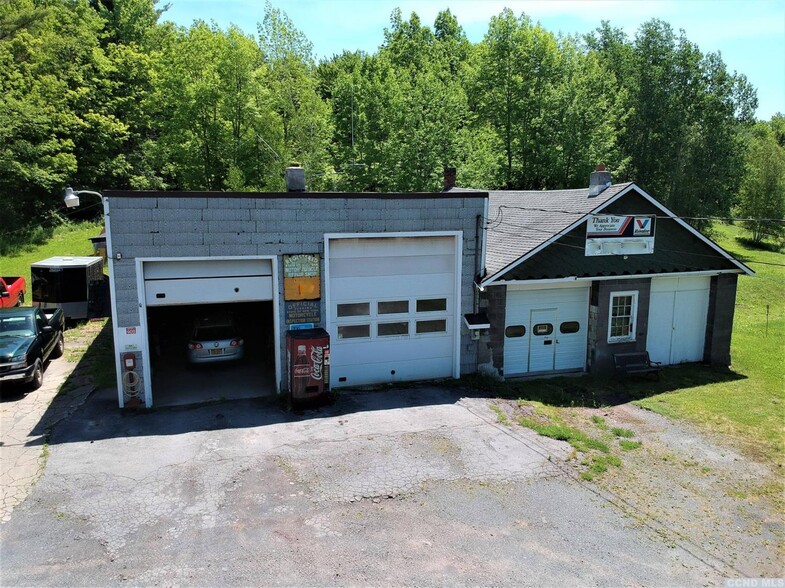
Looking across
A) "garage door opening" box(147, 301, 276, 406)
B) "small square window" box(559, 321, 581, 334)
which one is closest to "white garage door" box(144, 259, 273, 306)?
"garage door opening" box(147, 301, 276, 406)

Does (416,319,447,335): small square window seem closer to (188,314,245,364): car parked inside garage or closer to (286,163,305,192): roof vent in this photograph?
(286,163,305,192): roof vent

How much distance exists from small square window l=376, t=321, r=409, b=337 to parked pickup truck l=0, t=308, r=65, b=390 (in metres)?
8.10

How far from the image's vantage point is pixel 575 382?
14.7 m

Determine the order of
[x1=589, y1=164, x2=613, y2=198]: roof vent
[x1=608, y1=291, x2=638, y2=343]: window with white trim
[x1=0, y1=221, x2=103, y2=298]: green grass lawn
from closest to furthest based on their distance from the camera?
[x1=608, y1=291, x2=638, y2=343]: window with white trim
[x1=589, y1=164, x2=613, y2=198]: roof vent
[x1=0, y1=221, x2=103, y2=298]: green grass lawn

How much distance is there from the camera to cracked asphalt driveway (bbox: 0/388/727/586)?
674cm

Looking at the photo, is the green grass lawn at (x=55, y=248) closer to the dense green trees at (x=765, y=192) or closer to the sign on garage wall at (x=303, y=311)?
the sign on garage wall at (x=303, y=311)

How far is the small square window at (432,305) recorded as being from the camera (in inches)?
539

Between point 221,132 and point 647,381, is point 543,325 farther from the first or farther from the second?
point 221,132

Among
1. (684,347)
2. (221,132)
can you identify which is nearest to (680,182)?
(684,347)

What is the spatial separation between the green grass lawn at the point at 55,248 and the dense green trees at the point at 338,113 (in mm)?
2554

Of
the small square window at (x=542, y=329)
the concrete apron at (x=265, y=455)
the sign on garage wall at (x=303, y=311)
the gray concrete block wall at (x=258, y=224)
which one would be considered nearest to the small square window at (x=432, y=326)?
the gray concrete block wall at (x=258, y=224)

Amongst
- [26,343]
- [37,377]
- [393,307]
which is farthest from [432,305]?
[26,343]

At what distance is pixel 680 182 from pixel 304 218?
3785cm

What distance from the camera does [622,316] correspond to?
1554 centimetres
